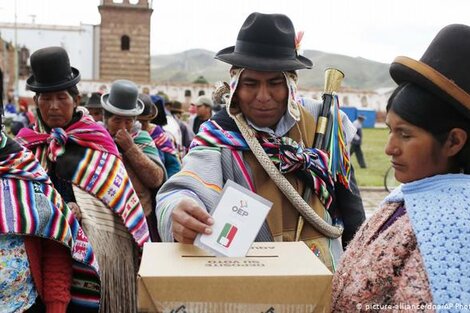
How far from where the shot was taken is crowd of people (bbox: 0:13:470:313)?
1552 mm

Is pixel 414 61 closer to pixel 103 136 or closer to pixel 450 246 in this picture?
pixel 450 246

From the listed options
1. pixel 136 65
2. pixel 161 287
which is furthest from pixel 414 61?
pixel 136 65

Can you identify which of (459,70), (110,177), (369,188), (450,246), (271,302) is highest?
(459,70)

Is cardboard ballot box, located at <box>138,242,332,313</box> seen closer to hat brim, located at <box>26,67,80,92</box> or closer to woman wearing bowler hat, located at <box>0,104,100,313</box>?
woman wearing bowler hat, located at <box>0,104,100,313</box>

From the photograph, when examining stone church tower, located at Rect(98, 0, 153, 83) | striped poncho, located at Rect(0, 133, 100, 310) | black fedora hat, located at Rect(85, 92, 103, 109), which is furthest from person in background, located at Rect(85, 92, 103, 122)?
stone church tower, located at Rect(98, 0, 153, 83)

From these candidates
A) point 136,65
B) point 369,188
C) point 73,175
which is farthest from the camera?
point 136,65

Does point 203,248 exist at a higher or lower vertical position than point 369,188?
higher

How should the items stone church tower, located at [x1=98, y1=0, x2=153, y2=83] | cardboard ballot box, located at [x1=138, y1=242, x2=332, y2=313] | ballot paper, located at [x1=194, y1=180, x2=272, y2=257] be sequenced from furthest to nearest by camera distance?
stone church tower, located at [x1=98, y1=0, x2=153, y2=83] → ballot paper, located at [x1=194, y1=180, x2=272, y2=257] → cardboard ballot box, located at [x1=138, y1=242, x2=332, y2=313]

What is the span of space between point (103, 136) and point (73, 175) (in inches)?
15.0

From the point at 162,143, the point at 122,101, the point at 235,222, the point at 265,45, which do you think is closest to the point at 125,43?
the point at 162,143

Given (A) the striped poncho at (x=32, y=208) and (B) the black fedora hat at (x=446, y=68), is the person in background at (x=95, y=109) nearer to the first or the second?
(A) the striped poncho at (x=32, y=208)

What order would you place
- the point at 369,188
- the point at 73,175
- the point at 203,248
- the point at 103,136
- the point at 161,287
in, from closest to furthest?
the point at 161,287, the point at 203,248, the point at 73,175, the point at 103,136, the point at 369,188

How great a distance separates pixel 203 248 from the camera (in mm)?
1574

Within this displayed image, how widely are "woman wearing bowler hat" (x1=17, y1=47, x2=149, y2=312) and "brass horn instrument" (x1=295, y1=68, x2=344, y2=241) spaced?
4.86 ft
